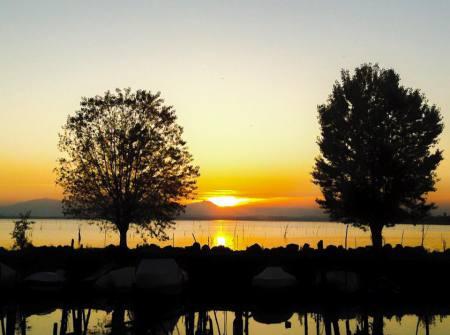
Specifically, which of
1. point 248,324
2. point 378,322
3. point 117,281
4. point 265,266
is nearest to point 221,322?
point 248,324

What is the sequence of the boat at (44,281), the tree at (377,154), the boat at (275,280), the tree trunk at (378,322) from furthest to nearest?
1. the tree at (377,154)
2. the boat at (275,280)
3. the boat at (44,281)
4. the tree trunk at (378,322)

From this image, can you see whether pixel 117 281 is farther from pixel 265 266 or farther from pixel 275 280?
pixel 265 266

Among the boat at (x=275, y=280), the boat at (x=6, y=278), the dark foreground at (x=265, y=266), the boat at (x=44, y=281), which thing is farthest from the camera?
the dark foreground at (x=265, y=266)

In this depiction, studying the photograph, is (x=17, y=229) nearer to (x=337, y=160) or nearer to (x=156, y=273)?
(x=156, y=273)

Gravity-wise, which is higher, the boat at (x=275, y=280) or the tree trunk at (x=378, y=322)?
the boat at (x=275, y=280)

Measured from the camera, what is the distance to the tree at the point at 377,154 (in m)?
58.9

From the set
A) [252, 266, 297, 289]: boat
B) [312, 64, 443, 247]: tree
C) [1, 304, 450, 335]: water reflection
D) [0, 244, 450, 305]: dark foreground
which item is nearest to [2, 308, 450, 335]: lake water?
[1, 304, 450, 335]: water reflection

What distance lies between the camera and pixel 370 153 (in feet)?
195

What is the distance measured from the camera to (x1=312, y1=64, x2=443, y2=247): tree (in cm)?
5891

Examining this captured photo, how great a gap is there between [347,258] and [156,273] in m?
15.6

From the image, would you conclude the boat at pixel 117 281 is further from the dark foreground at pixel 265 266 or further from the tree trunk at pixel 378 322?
the tree trunk at pixel 378 322

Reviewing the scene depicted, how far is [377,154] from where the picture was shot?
59.2 meters

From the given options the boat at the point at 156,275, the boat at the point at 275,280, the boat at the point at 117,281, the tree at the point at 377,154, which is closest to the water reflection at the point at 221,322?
the boat at the point at 117,281

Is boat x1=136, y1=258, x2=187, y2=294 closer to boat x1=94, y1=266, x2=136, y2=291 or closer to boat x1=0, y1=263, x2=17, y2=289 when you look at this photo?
boat x1=94, y1=266, x2=136, y2=291
